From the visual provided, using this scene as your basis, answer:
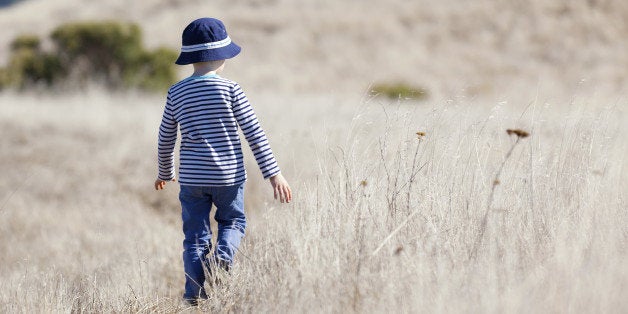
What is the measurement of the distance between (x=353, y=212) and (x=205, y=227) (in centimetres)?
87

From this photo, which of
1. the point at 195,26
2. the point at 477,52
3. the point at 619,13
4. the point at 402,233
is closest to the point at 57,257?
the point at 195,26

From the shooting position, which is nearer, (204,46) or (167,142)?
(204,46)

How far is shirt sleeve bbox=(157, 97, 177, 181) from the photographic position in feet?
13.8

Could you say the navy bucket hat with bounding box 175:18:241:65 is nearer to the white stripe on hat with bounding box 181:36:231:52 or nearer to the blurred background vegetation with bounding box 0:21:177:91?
the white stripe on hat with bounding box 181:36:231:52

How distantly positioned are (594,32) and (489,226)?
92.3 ft

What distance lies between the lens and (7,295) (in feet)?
13.4

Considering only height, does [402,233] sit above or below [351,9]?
below

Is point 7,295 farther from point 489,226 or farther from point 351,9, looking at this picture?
point 351,9

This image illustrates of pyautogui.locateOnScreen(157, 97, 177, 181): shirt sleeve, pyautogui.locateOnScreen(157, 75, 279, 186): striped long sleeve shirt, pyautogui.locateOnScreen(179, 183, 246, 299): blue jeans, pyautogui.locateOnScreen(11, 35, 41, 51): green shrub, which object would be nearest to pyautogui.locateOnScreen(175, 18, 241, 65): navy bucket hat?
pyautogui.locateOnScreen(157, 75, 279, 186): striped long sleeve shirt

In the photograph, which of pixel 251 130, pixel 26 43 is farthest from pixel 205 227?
pixel 26 43

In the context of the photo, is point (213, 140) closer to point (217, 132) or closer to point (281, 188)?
point (217, 132)

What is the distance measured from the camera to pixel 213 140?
4.00 meters

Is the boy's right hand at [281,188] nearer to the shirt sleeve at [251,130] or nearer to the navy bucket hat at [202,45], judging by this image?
the shirt sleeve at [251,130]

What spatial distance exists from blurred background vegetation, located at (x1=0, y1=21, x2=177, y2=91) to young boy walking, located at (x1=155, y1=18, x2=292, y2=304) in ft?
51.5
